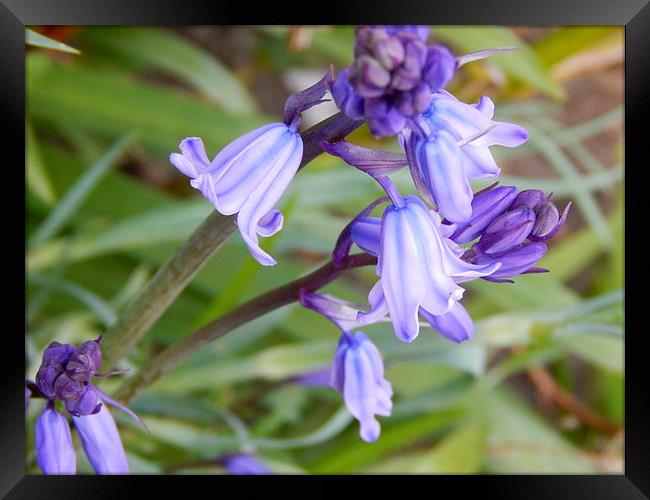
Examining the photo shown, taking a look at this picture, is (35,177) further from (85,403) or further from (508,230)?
(508,230)

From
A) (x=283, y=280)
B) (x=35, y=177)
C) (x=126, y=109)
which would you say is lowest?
(x=283, y=280)

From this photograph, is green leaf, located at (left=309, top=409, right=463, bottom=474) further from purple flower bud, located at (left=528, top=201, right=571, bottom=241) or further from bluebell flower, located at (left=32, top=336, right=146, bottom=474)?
purple flower bud, located at (left=528, top=201, right=571, bottom=241)

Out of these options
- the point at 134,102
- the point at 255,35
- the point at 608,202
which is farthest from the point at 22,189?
the point at 608,202

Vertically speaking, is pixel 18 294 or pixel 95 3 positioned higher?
pixel 95 3

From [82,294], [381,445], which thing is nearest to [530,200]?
[82,294]

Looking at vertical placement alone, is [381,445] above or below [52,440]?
above

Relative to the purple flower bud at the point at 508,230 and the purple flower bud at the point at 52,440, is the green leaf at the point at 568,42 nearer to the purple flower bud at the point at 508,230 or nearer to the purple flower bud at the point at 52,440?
the purple flower bud at the point at 508,230

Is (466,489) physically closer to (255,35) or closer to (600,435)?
(600,435)
